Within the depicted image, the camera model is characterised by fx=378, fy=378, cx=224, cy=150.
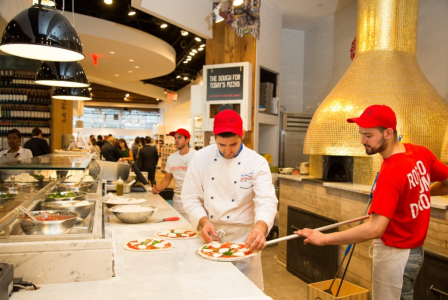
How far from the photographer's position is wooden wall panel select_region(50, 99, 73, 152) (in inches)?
419

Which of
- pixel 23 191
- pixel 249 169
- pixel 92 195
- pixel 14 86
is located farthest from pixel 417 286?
pixel 14 86

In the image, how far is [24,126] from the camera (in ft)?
33.9

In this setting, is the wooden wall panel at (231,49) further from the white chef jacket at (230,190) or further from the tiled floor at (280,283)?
the white chef jacket at (230,190)

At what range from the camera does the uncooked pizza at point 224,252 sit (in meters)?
2.15

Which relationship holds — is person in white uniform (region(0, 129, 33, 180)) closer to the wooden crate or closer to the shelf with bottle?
the shelf with bottle

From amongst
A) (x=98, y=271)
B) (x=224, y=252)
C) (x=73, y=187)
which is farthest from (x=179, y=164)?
(x=98, y=271)

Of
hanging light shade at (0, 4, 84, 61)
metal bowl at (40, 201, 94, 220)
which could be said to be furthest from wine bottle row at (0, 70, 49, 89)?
metal bowl at (40, 201, 94, 220)

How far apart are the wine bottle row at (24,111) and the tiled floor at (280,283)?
309 inches

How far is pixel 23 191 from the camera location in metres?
2.83

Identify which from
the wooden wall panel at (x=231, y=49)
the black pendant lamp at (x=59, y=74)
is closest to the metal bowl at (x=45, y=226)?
the black pendant lamp at (x=59, y=74)

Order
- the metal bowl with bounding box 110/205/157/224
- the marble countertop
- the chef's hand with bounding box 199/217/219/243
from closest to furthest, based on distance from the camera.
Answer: the marble countertop
the chef's hand with bounding box 199/217/219/243
the metal bowl with bounding box 110/205/157/224

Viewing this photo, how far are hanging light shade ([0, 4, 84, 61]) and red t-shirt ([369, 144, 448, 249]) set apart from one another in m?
2.40

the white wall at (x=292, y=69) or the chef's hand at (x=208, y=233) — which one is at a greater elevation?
the white wall at (x=292, y=69)

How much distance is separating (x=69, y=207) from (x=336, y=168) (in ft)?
11.2
